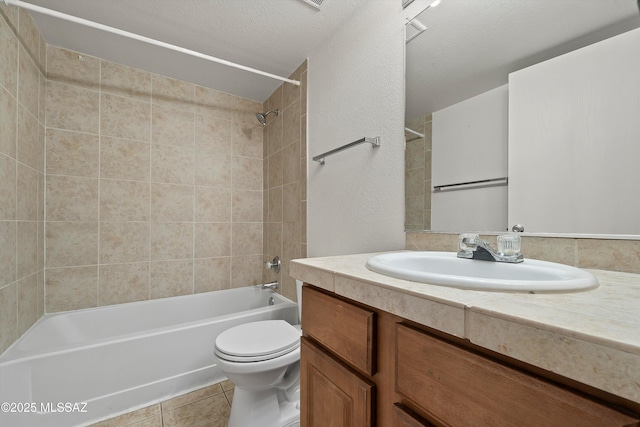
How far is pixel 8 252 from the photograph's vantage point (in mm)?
1262

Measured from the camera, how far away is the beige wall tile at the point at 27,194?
137 centimetres

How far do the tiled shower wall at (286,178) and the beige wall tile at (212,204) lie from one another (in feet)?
1.16

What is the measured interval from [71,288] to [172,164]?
3.57 ft

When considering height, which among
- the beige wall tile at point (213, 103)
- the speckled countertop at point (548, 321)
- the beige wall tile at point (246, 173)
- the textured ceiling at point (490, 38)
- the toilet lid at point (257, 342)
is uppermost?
the beige wall tile at point (213, 103)

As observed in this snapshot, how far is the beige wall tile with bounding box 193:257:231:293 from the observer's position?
2207 mm

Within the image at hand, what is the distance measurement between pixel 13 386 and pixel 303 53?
7.58 ft

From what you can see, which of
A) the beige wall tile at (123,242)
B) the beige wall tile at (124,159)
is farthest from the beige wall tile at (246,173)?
the beige wall tile at (123,242)

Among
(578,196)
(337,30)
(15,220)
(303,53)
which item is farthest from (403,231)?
(15,220)

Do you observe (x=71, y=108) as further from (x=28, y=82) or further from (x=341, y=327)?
(x=341, y=327)

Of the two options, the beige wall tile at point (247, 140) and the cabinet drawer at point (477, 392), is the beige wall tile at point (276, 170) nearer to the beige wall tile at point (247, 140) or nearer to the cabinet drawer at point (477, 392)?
the beige wall tile at point (247, 140)

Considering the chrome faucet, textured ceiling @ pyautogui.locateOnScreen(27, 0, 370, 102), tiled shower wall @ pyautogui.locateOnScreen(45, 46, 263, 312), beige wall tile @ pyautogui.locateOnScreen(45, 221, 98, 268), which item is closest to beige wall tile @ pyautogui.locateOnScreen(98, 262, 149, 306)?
tiled shower wall @ pyautogui.locateOnScreen(45, 46, 263, 312)

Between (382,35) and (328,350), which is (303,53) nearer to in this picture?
(382,35)

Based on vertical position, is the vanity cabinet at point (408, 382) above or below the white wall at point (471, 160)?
below

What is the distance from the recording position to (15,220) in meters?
1.33
